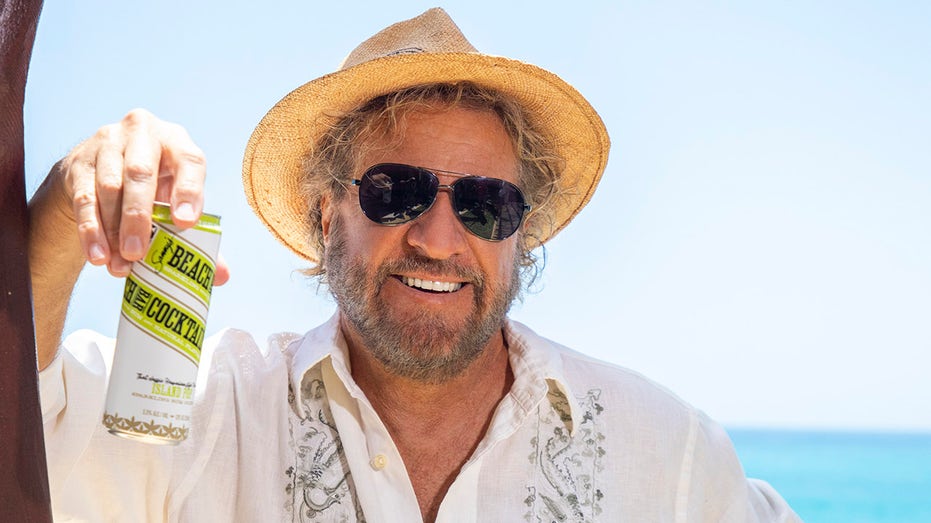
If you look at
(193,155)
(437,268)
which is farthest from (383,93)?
(193,155)

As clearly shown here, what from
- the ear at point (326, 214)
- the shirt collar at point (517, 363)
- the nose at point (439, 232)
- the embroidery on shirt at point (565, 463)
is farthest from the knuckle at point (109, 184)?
the ear at point (326, 214)

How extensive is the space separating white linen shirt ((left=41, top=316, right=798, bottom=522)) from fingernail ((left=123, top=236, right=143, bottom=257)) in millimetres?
686

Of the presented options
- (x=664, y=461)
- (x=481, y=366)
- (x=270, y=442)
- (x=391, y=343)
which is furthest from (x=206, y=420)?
(x=664, y=461)

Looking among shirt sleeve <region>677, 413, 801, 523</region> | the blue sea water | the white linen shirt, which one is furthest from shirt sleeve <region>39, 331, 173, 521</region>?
the blue sea water

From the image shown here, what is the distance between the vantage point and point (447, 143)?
2578 millimetres

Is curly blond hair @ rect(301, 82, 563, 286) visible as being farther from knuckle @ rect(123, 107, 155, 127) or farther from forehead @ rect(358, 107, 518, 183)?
knuckle @ rect(123, 107, 155, 127)

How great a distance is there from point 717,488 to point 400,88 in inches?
53.2

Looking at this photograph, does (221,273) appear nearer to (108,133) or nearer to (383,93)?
(108,133)

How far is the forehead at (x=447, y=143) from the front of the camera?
8.38 ft

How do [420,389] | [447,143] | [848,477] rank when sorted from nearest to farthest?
[420,389]
[447,143]
[848,477]

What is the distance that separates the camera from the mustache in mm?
2439

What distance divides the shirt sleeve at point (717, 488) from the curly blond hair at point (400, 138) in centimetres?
78

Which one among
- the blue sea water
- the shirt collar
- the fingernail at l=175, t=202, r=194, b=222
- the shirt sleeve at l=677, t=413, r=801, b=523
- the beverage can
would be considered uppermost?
the fingernail at l=175, t=202, r=194, b=222

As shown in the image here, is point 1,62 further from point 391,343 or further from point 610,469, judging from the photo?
point 610,469
